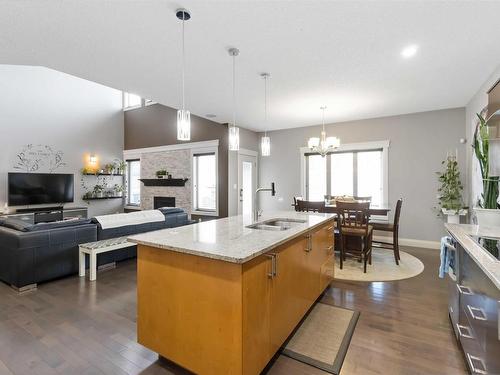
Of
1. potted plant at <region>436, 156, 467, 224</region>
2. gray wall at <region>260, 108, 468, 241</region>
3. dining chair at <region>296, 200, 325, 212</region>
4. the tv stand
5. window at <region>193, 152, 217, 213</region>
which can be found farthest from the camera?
window at <region>193, 152, 217, 213</region>

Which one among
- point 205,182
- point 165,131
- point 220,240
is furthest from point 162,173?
point 220,240

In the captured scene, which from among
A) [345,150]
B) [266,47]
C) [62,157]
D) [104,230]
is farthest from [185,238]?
[62,157]

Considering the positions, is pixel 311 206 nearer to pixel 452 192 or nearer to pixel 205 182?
pixel 452 192

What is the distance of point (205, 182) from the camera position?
6.80 meters

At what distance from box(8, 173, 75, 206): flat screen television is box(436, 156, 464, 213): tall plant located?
893 centimetres

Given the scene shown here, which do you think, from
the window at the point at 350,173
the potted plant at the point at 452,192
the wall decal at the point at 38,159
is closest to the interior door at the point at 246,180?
the window at the point at 350,173

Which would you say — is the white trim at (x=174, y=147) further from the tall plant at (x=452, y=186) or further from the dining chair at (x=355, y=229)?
the tall plant at (x=452, y=186)

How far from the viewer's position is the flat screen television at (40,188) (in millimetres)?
6090

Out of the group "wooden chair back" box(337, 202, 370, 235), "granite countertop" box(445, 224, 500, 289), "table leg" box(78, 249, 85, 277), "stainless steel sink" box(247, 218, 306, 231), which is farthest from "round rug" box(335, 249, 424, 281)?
"table leg" box(78, 249, 85, 277)

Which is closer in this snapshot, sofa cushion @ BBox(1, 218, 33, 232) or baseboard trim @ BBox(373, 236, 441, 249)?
sofa cushion @ BBox(1, 218, 33, 232)

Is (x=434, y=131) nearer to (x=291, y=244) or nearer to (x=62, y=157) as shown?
(x=291, y=244)

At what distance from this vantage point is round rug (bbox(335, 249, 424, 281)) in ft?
11.5

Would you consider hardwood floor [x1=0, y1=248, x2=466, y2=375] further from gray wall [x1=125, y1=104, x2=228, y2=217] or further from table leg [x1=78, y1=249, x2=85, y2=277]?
gray wall [x1=125, y1=104, x2=228, y2=217]

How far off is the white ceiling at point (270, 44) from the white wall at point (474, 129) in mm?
149
